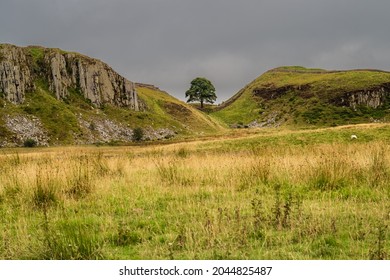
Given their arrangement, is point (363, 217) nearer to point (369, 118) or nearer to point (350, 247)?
point (350, 247)

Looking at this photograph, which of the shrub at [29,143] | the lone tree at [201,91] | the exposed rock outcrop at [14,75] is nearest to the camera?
the shrub at [29,143]

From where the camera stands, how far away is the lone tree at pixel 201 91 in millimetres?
140125

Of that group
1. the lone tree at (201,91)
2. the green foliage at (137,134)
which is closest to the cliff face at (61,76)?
the green foliage at (137,134)

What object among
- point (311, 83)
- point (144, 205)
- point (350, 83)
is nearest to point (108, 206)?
point (144, 205)

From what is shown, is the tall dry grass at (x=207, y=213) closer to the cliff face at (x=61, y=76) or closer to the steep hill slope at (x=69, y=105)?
the steep hill slope at (x=69, y=105)

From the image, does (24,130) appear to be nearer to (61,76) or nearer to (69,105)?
(69,105)

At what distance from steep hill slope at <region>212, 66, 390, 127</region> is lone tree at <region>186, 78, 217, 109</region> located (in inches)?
289

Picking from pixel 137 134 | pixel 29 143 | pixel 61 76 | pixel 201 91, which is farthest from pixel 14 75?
pixel 201 91

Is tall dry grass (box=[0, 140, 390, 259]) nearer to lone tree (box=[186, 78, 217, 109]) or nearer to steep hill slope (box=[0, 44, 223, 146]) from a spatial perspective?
steep hill slope (box=[0, 44, 223, 146])

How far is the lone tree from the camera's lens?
140125mm

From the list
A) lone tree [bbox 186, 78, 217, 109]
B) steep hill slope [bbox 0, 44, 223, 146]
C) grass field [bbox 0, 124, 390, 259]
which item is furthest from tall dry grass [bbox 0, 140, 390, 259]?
lone tree [bbox 186, 78, 217, 109]

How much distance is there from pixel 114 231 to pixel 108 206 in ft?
7.01

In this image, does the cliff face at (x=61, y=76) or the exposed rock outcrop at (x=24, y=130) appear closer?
the exposed rock outcrop at (x=24, y=130)

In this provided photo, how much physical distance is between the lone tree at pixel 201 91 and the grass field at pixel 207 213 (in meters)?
128
